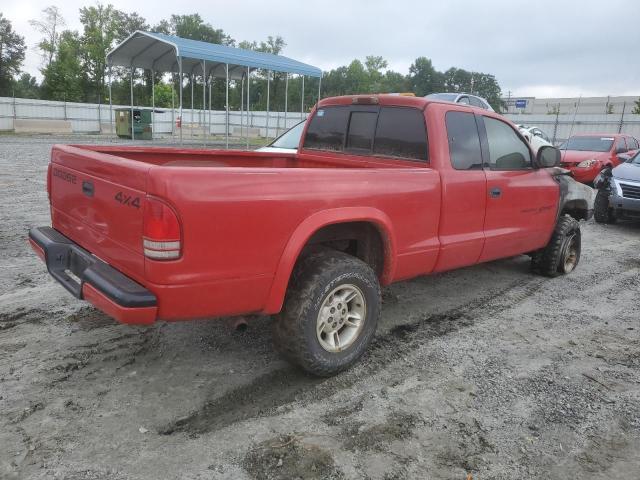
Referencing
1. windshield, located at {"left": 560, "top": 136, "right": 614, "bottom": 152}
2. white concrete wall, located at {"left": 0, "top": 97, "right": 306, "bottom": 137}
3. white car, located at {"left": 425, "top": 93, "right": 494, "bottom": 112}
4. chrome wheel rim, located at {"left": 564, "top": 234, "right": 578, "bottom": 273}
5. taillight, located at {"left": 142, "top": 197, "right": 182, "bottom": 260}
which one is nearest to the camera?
taillight, located at {"left": 142, "top": 197, "right": 182, "bottom": 260}

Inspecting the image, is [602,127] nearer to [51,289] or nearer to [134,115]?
[134,115]

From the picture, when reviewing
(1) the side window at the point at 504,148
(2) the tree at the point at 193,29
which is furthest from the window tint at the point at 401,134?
(2) the tree at the point at 193,29

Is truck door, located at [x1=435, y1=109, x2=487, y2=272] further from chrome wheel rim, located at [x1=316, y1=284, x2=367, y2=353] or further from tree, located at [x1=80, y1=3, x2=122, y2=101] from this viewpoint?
tree, located at [x1=80, y1=3, x2=122, y2=101]

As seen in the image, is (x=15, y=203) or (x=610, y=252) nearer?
(x=610, y=252)

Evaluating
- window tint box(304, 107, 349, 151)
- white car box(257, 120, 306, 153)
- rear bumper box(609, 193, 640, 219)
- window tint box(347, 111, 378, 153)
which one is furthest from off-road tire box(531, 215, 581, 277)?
white car box(257, 120, 306, 153)

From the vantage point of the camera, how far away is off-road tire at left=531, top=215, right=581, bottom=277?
568cm

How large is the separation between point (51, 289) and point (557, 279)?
17.4ft

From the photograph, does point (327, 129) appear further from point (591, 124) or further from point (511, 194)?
point (591, 124)

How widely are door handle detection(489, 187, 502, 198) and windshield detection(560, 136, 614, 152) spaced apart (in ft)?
39.2

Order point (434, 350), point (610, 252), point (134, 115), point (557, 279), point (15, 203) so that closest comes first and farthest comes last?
1. point (434, 350)
2. point (557, 279)
3. point (610, 252)
4. point (15, 203)
5. point (134, 115)

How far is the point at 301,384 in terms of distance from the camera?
3.30 meters

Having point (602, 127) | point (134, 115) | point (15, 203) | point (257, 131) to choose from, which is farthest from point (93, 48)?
point (15, 203)

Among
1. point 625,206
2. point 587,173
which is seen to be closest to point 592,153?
point 587,173

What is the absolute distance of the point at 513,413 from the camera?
3.06 metres
